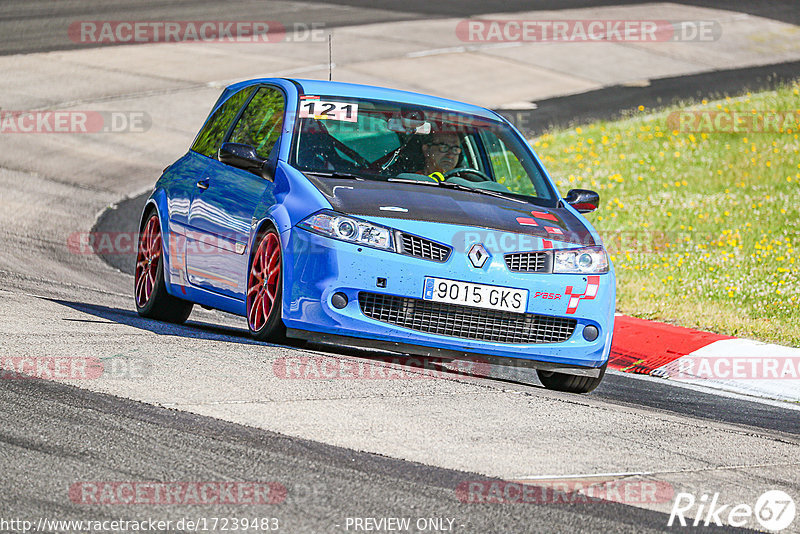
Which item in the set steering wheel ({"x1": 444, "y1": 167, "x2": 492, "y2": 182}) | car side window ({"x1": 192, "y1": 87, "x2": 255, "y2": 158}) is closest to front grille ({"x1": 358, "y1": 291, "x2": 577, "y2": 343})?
steering wheel ({"x1": 444, "y1": 167, "x2": 492, "y2": 182})

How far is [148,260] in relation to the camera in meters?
9.61

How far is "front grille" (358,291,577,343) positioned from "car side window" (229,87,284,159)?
62.6 inches

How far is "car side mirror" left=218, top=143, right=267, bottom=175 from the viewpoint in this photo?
8062 millimetres

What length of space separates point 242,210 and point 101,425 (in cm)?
278

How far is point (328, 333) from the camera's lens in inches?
289

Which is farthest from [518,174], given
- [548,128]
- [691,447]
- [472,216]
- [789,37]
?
[789,37]

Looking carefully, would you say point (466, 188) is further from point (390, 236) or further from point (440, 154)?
point (390, 236)

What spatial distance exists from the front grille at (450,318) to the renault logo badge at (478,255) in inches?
9.8

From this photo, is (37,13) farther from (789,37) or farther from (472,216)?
(472,216)

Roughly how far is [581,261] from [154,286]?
127 inches

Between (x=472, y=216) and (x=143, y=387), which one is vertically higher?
(x=472, y=216)

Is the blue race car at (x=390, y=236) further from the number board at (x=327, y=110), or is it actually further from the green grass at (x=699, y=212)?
the green grass at (x=699, y=212)

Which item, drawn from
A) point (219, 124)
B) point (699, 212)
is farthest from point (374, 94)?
point (699, 212)

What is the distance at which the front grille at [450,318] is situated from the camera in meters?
7.33
